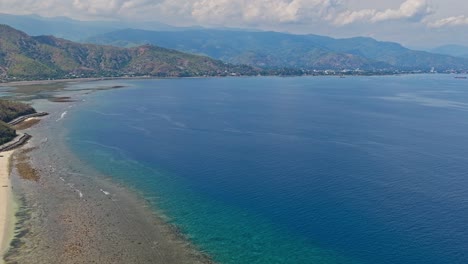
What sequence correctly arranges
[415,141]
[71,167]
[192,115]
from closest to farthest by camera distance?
Result: [71,167], [415,141], [192,115]

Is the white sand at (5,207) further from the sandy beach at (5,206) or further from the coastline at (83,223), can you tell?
the coastline at (83,223)

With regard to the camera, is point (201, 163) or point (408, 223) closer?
point (408, 223)

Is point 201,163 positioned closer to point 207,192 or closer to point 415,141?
point 207,192

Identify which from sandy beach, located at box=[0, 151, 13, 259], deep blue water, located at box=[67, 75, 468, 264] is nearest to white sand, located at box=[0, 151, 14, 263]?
sandy beach, located at box=[0, 151, 13, 259]

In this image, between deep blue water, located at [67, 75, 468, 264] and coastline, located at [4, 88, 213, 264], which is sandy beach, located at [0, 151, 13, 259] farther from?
deep blue water, located at [67, 75, 468, 264]

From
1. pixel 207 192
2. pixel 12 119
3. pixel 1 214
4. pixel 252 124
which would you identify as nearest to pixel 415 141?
pixel 252 124

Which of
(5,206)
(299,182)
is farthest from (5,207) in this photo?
(299,182)
